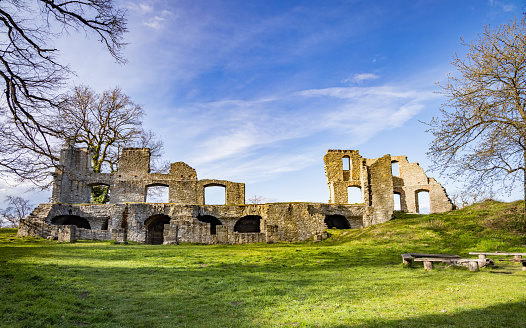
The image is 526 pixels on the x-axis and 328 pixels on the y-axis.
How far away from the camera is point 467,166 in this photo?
1297 cm

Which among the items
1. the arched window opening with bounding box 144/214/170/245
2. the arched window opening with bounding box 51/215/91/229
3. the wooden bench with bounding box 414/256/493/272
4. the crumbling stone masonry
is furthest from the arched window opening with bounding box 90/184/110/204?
the wooden bench with bounding box 414/256/493/272

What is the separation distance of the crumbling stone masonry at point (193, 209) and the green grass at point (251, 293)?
A: 895 centimetres

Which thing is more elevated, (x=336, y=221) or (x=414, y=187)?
(x=414, y=187)

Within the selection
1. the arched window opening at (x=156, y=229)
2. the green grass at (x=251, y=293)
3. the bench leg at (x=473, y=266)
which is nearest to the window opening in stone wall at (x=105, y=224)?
the arched window opening at (x=156, y=229)

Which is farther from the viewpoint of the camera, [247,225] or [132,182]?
[132,182]

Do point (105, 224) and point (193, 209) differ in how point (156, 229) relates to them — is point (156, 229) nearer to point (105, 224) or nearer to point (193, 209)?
point (105, 224)

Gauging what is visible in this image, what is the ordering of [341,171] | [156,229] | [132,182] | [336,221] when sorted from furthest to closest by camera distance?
[341,171]
[132,182]
[336,221]
[156,229]

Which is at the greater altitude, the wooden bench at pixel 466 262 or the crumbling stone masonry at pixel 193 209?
the crumbling stone masonry at pixel 193 209

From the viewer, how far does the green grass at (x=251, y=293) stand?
506cm

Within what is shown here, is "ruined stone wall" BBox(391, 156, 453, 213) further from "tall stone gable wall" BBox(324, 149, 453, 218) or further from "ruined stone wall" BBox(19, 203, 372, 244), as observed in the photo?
"ruined stone wall" BBox(19, 203, 372, 244)

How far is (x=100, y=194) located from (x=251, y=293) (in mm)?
28905

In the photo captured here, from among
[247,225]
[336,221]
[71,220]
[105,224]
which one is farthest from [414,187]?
[71,220]

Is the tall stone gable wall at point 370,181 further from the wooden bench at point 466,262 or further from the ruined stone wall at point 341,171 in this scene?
the wooden bench at point 466,262

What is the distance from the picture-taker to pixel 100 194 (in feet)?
104
